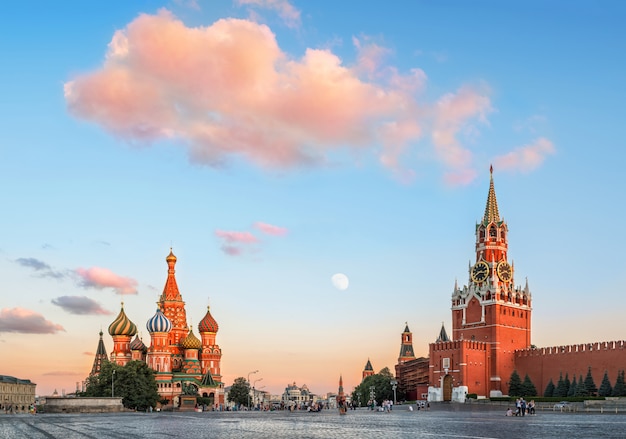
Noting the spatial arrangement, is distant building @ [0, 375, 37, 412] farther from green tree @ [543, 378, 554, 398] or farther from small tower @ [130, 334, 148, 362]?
green tree @ [543, 378, 554, 398]

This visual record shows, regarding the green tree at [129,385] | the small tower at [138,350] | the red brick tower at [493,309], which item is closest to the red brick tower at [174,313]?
the small tower at [138,350]

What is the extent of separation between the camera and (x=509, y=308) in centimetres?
9300

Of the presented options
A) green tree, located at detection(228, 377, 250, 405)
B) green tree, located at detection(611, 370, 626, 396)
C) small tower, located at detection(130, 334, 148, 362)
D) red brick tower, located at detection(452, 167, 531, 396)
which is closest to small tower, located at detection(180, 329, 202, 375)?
small tower, located at detection(130, 334, 148, 362)

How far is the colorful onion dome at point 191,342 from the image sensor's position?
10988 cm

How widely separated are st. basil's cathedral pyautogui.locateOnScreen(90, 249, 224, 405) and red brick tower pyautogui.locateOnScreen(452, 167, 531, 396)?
3886 centimetres

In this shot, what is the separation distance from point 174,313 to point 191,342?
6.46 meters

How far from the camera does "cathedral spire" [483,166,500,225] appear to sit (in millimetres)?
100188

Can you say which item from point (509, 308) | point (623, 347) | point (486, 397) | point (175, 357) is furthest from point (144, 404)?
point (623, 347)

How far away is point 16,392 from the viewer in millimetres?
172375

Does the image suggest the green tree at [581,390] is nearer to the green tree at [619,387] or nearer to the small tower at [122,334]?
the green tree at [619,387]

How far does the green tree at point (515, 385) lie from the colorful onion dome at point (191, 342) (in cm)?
4842

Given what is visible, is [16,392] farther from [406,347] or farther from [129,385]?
[129,385]

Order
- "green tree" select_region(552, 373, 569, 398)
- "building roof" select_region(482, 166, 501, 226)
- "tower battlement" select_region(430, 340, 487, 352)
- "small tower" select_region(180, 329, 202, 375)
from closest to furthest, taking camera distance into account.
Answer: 1. "green tree" select_region(552, 373, 569, 398)
2. "tower battlement" select_region(430, 340, 487, 352)
3. "building roof" select_region(482, 166, 501, 226)
4. "small tower" select_region(180, 329, 202, 375)

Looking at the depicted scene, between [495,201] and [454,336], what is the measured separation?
20300 millimetres
